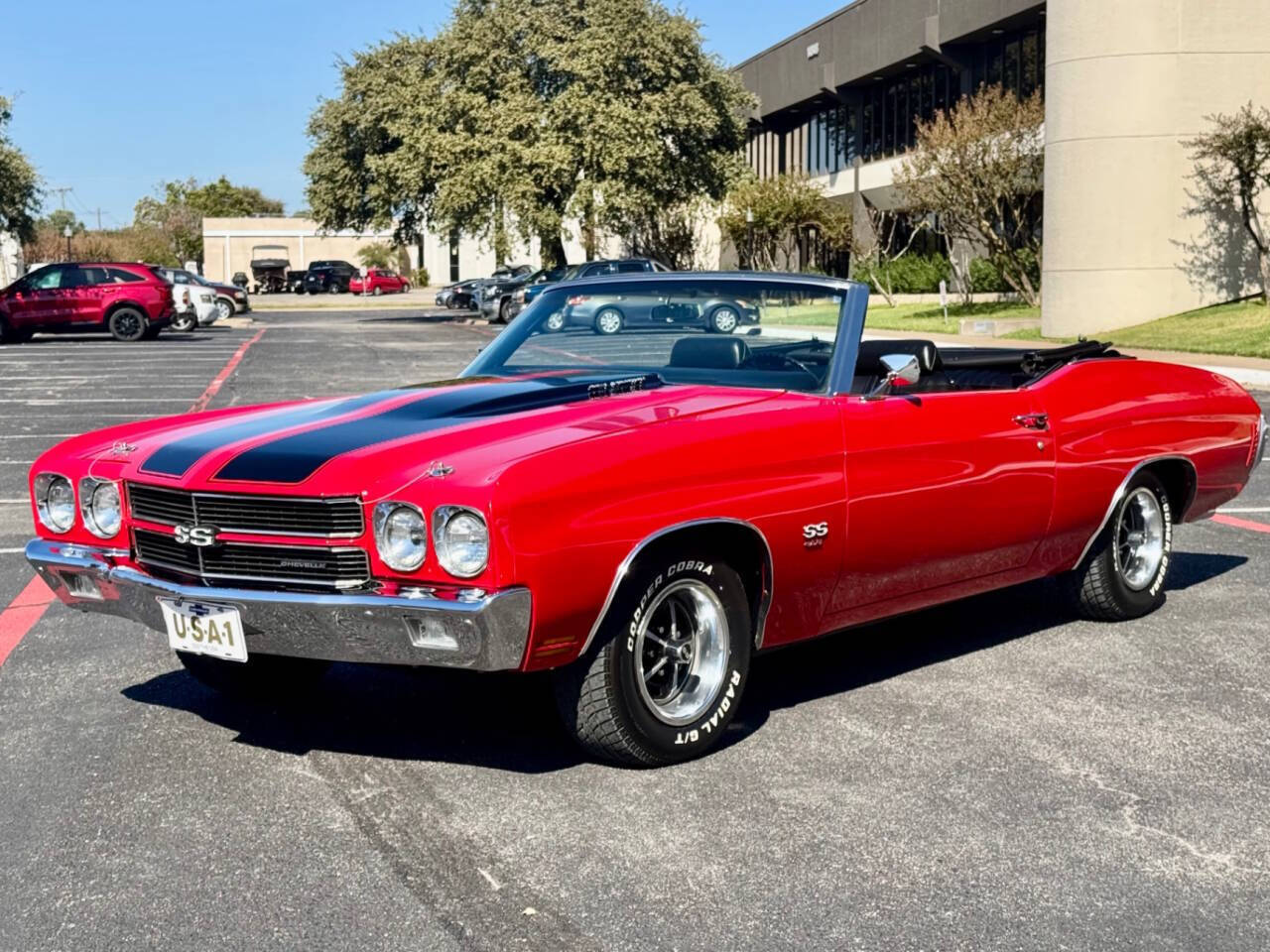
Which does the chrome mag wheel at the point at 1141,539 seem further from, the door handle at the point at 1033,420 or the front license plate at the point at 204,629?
the front license plate at the point at 204,629

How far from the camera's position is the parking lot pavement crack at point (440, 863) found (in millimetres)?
3771

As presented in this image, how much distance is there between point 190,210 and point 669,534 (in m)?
135

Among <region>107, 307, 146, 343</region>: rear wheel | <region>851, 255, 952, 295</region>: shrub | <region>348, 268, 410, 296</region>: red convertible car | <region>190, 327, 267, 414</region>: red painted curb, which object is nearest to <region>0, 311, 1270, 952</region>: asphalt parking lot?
<region>190, 327, 267, 414</region>: red painted curb

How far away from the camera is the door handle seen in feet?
20.7

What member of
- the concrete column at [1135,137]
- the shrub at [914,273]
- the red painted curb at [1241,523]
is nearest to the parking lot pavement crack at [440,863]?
the red painted curb at [1241,523]

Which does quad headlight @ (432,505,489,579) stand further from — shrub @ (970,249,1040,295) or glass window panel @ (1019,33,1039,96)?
glass window panel @ (1019,33,1039,96)

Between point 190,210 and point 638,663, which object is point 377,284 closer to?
point 190,210

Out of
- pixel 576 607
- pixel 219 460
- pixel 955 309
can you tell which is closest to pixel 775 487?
pixel 576 607

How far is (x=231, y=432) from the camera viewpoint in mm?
5289

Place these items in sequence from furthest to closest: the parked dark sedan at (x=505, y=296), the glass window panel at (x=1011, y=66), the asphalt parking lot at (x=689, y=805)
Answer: the glass window panel at (x=1011, y=66), the parked dark sedan at (x=505, y=296), the asphalt parking lot at (x=689, y=805)

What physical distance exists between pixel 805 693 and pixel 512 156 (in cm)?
3876

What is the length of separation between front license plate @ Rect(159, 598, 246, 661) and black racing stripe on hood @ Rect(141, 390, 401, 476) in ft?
1.35

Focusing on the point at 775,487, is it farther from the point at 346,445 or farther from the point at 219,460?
the point at 219,460

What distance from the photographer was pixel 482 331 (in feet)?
141
